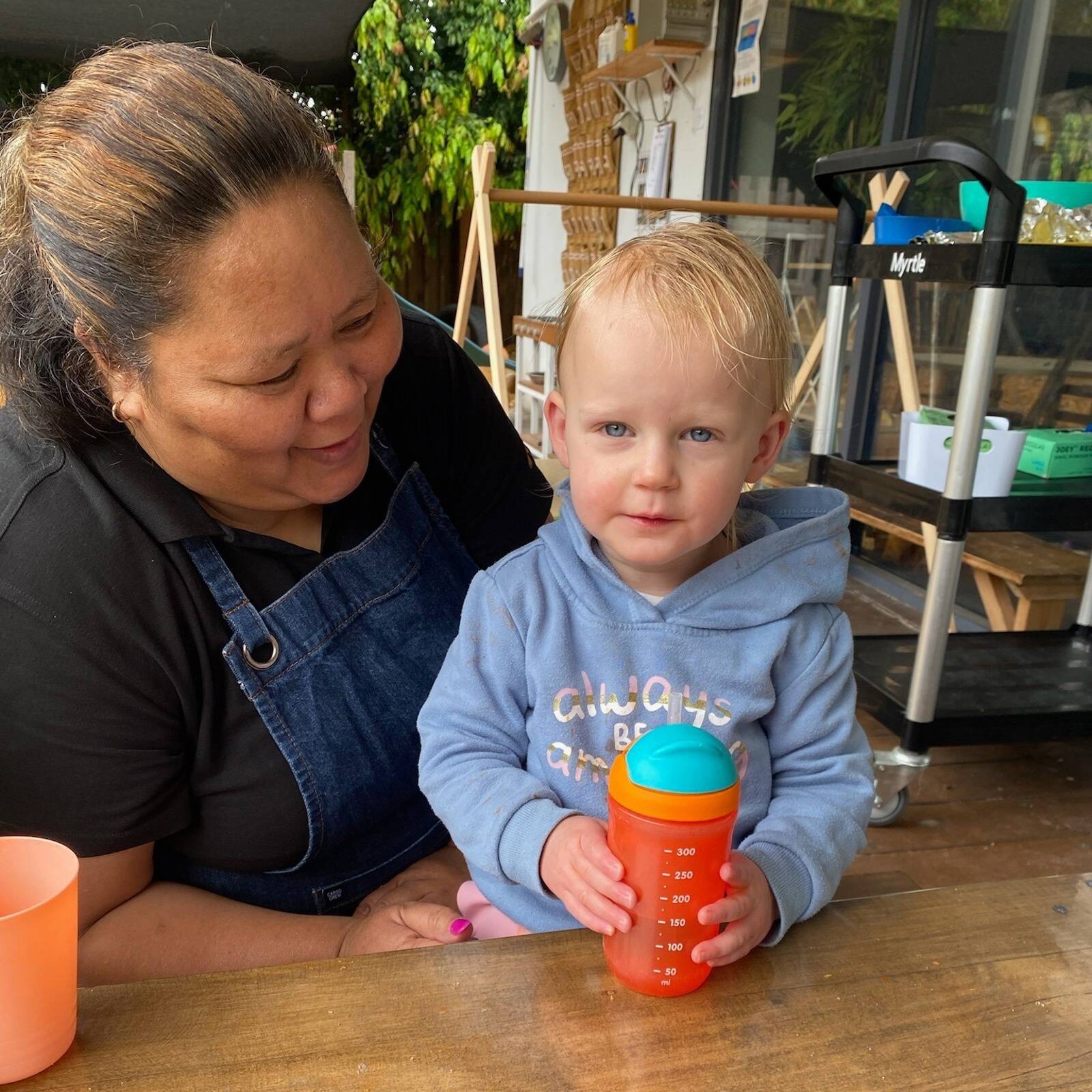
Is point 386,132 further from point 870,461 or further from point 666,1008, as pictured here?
point 666,1008

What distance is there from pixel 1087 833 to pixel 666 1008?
6.24 ft

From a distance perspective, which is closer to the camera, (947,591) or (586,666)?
(586,666)

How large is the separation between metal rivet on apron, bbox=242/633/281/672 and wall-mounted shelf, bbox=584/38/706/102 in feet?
15.4

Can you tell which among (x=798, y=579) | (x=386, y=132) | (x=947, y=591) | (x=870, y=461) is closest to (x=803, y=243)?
(x=870, y=461)

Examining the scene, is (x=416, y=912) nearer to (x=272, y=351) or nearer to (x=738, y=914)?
(x=738, y=914)

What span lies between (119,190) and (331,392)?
254mm

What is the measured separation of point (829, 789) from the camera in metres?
0.91

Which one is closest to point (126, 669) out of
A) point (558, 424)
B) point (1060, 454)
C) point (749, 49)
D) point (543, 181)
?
point (558, 424)

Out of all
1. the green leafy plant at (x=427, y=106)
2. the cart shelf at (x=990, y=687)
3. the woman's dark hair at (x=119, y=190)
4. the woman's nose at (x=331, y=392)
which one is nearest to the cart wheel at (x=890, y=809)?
the cart shelf at (x=990, y=687)

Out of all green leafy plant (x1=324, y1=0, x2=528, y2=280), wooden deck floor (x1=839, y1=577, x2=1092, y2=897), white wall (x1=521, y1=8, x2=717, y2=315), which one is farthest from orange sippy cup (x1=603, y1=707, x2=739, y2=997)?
green leafy plant (x1=324, y1=0, x2=528, y2=280)

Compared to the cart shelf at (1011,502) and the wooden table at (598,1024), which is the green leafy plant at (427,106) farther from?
the wooden table at (598,1024)

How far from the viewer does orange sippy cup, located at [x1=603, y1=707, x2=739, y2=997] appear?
24.8 inches

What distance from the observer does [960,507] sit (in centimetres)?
195

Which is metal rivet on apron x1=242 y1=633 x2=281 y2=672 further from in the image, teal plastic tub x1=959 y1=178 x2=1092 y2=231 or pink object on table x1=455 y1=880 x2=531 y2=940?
teal plastic tub x1=959 y1=178 x2=1092 y2=231
